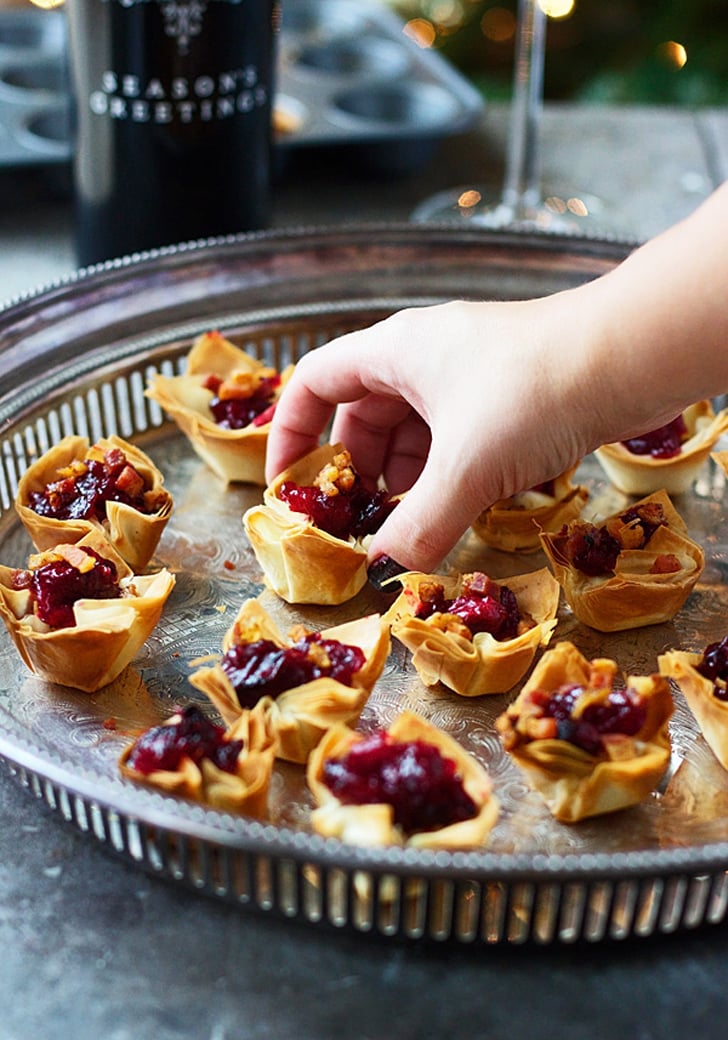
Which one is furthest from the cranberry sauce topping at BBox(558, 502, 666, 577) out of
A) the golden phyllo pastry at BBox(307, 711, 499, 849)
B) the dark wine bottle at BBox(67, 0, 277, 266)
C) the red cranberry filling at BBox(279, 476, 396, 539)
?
the dark wine bottle at BBox(67, 0, 277, 266)

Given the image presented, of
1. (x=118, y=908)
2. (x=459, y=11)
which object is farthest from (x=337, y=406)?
(x=459, y=11)

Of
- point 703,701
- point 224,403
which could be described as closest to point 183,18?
point 224,403

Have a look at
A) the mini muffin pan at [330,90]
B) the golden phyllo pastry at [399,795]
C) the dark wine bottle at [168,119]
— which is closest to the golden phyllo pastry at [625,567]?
the golden phyllo pastry at [399,795]

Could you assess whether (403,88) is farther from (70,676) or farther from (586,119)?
(70,676)

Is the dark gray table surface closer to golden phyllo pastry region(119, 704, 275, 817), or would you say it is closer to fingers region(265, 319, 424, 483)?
golden phyllo pastry region(119, 704, 275, 817)

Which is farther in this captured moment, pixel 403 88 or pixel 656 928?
pixel 403 88

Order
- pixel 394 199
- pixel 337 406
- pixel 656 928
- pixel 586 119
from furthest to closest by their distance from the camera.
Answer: pixel 586 119, pixel 394 199, pixel 337 406, pixel 656 928
